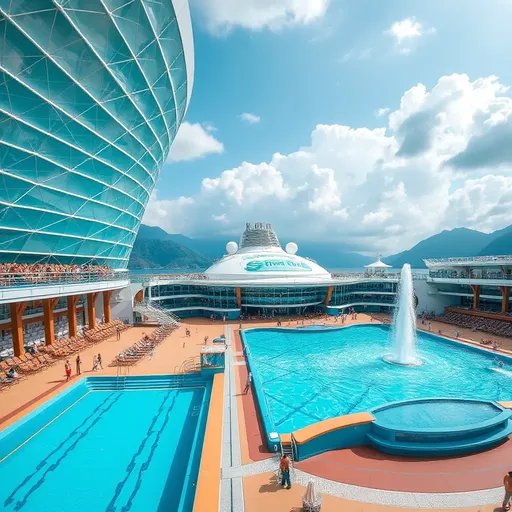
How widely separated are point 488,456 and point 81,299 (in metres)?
35.8

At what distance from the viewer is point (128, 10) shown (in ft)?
77.5

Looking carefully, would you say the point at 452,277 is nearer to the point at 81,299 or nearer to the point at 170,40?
the point at 170,40

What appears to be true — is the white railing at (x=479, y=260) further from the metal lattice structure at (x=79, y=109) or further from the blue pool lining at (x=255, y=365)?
the metal lattice structure at (x=79, y=109)

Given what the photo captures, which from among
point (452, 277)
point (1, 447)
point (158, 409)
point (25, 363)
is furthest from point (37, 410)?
point (452, 277)

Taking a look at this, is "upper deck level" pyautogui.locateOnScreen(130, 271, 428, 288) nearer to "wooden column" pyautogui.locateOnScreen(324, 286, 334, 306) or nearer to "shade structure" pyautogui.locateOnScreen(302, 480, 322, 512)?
"wooden column" pyautogui.locateOnScreen(324, 286, 334, 306)

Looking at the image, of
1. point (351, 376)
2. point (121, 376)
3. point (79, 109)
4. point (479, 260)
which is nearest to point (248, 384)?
point (351, 376)

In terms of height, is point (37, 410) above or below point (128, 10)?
below

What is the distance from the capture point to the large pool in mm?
16297

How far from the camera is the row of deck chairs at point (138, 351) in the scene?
22084mm

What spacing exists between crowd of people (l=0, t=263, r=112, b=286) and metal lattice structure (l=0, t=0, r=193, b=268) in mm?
2607

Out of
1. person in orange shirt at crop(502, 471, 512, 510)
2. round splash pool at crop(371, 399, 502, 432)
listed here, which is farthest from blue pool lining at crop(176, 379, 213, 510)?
person in orange shirt at crop(502, 471, 512, 510)

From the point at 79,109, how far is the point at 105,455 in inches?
1019

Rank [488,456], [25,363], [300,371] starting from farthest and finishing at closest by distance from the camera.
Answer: [300,371]
[25,363]
[488,456]

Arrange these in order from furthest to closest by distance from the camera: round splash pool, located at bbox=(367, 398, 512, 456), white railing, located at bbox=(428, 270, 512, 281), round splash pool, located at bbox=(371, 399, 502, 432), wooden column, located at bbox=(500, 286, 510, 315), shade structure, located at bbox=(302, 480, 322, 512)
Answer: white railing, located at bbox=(428, 270, 512, 281), wooden column, located at bbox=(500, 286, 510, 315), round splash pool, located at bbox=(371, 399, 502, 432), round splash pool, located at bbox=(367, 398, 512, 456), shade structure, located at bbox=(302, 480, 322, 512)
